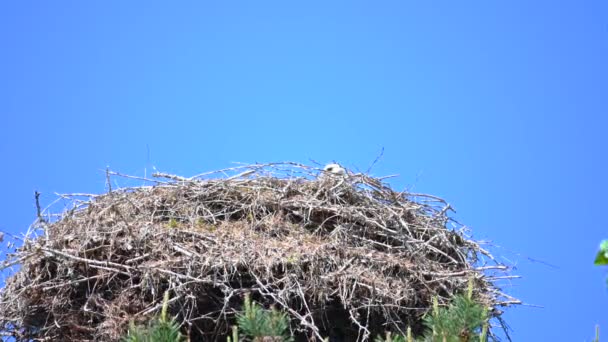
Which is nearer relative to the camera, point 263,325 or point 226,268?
point 263,325

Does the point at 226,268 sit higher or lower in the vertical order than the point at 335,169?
lower

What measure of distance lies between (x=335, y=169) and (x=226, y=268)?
1.79m

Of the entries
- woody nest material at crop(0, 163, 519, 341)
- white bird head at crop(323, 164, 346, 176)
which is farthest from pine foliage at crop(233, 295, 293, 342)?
white bird head at crop(323, 164, 346, 176)

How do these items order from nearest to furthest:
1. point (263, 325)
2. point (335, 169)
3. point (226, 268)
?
1. point (263, 325)
2. point (226, 268)
3. point (335, 169)

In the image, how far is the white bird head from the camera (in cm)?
874

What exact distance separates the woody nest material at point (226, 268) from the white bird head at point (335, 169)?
0.31 meters

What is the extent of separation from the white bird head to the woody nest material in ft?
1.01

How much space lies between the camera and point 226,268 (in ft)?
24.3

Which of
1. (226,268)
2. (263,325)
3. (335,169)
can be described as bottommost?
(263,325)

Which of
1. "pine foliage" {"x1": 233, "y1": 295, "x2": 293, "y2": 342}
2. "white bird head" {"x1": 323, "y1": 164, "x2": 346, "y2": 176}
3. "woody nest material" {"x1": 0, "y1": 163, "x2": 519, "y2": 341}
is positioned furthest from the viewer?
"white bird head" {"x1": 323, "y1": 164, "x2": 346, "y2": 176}

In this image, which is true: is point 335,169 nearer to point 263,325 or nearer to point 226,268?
point 226,268

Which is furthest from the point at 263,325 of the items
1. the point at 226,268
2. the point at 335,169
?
the point at 335,169

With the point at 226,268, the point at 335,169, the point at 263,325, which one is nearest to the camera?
the point at 263,325

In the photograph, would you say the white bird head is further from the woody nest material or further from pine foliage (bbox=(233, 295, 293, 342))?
pine foliage (bbox=(233, 295, 293, 342))
